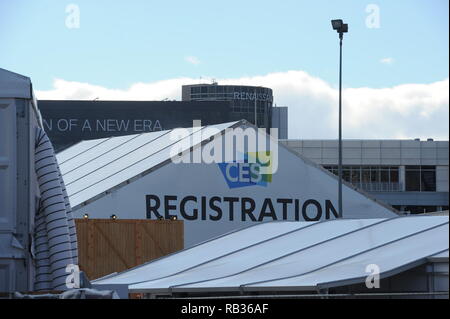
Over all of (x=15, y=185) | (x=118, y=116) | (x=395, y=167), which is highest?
(x=118, y=116)

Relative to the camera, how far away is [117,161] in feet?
156

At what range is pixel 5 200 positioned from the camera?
505 inches

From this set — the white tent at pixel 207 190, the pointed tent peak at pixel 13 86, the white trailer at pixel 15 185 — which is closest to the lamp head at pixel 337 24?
the white tent at pixel 207 190

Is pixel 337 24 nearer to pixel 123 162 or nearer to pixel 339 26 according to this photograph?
pixel 339 26

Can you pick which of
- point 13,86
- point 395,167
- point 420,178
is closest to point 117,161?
point 13,86

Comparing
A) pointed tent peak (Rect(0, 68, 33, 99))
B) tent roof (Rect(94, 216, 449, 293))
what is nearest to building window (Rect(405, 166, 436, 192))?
tent roof (Rect(94, 216, 449, 293))

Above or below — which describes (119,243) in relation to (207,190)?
below

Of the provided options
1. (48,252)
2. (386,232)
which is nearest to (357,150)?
(386,232)

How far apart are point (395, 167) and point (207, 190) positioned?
2297 inches

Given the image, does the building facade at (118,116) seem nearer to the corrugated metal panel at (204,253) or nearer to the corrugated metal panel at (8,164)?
the corrugated metal panel at (204,253)

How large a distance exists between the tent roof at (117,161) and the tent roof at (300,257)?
16371mm

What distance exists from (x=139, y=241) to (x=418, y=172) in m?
66.3
